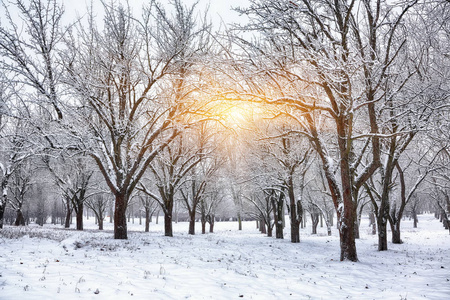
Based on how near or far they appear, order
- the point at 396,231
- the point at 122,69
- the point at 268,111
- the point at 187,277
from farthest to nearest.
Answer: the point at 396,231, the point at 122,69, the point at 268,111, the point at 187,277

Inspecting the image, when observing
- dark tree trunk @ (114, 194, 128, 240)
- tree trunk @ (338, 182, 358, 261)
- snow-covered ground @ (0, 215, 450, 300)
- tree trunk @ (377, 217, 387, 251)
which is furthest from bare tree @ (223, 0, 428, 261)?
dark tree trunk @ (114, 194, 128, 240)

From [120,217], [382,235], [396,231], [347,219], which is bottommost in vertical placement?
[396,231]

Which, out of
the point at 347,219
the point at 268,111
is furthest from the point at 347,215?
the point at 268,111

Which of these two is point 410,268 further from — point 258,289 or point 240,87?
point 240,87

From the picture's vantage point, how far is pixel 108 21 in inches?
466

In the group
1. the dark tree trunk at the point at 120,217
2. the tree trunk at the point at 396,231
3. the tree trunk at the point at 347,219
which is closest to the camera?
the tree trunk at the point at 347,219

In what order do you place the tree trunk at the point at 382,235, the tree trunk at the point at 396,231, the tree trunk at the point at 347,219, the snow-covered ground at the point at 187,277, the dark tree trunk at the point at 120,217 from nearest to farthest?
the snow-covered ground at the point at 187,277 → the tree trunk at the point at 347,219 → the dark tree trunk at the point at 120,217 → the tree trunk at the point at 382,235 → the tree trunk at the point at 396,231

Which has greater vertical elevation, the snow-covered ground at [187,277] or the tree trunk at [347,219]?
the tree trunk at [347,219]

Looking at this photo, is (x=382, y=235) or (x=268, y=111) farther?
(x=382, y=235)

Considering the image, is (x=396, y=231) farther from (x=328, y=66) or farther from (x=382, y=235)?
(x=328, y=66)

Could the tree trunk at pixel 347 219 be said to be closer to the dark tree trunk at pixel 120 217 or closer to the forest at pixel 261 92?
the forest at pixel 261 92

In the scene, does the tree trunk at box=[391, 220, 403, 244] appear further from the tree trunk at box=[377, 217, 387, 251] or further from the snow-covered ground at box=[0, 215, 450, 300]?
the snow-covered ground at box=[0, 215, 450, 300]

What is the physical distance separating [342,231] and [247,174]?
35.5 feet

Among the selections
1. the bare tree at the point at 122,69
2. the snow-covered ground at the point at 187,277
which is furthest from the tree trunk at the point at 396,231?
the bare tree at the point at 122,69
